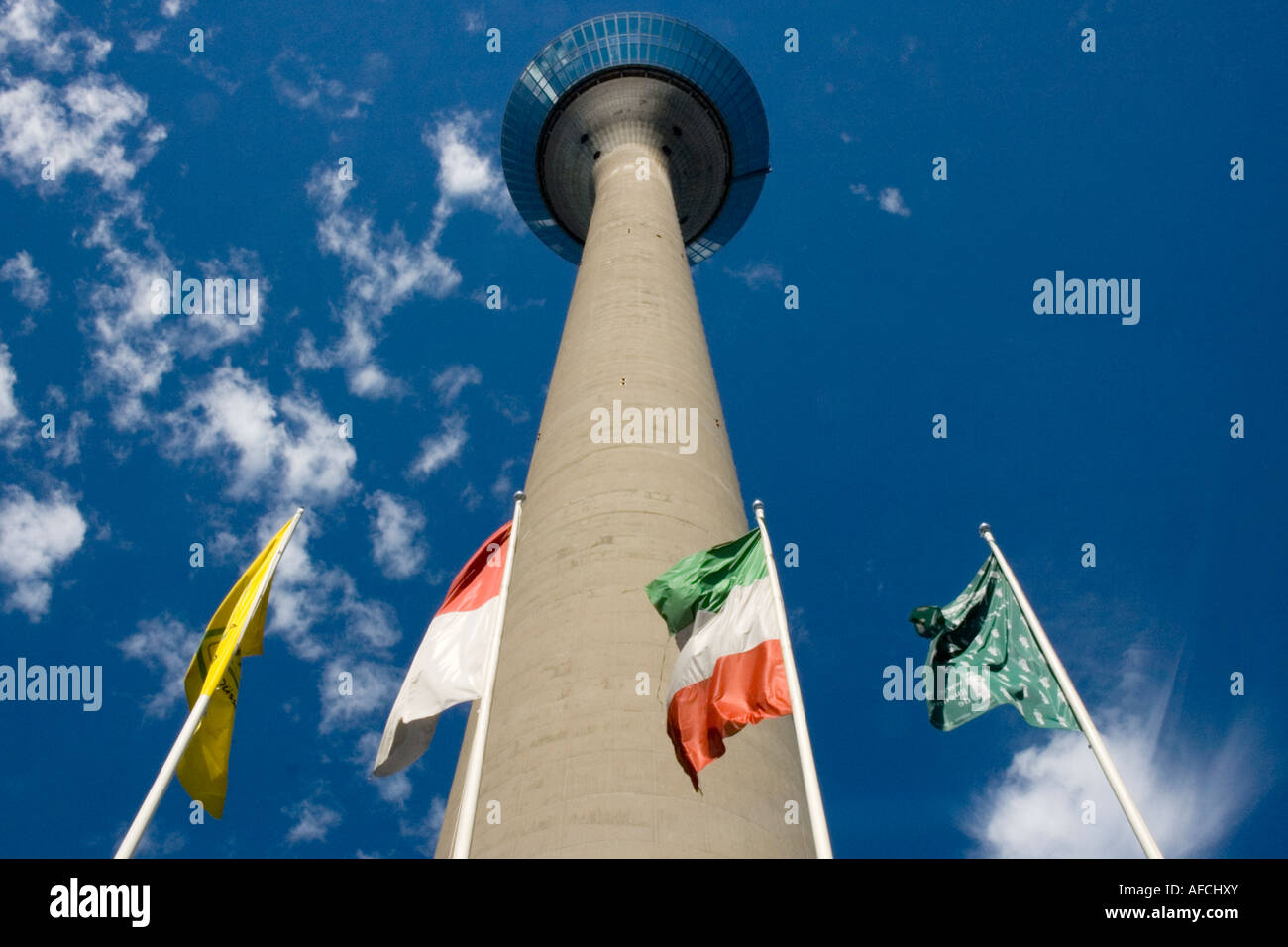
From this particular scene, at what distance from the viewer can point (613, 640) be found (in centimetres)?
1305

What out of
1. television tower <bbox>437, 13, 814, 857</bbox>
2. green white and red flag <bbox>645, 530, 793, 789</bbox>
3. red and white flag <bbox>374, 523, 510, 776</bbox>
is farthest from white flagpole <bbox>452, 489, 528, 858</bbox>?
television tower <bbox>437, 13, 814, 857</bbox>

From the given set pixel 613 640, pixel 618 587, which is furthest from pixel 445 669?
pixel 618 587

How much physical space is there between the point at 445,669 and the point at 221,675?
2.71 metres

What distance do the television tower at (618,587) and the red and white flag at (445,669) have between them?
4.40 ft

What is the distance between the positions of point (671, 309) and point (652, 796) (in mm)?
13476

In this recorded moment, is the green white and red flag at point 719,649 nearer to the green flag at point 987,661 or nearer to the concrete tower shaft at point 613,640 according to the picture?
the concrete tower shaft at point 613,640

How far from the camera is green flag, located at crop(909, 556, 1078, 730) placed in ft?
36.1

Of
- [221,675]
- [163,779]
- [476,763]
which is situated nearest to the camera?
[476,763]

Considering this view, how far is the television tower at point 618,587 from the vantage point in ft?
36.2

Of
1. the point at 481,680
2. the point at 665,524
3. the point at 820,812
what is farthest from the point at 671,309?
the point at 820,812

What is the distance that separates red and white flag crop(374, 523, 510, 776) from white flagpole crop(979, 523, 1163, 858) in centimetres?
599

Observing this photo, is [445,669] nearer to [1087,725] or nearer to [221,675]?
[221,675]
